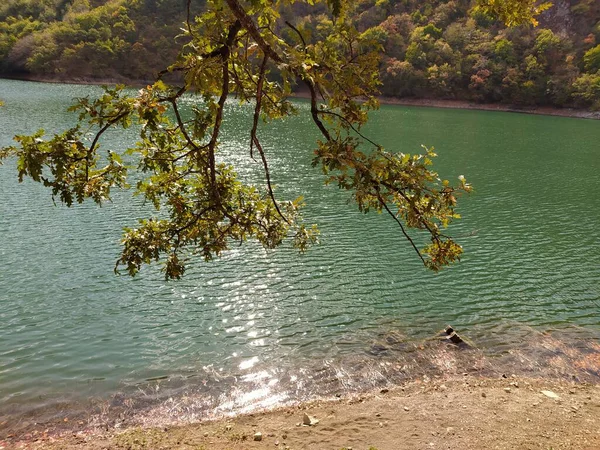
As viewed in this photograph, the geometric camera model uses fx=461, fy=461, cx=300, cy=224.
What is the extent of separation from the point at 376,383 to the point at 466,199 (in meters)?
17.7

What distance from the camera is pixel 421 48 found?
302 feet

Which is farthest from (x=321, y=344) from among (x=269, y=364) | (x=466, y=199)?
(x=466, y=199)

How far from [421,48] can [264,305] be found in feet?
299

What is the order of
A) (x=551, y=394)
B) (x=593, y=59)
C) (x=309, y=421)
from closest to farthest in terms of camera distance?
(x=309, y=421)
(x=551, y=394)
(x=593, y=59)

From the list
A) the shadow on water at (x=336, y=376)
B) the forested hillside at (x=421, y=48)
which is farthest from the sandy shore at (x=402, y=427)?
the forested hillside at (x=421, y=48)

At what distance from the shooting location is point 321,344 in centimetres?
1098

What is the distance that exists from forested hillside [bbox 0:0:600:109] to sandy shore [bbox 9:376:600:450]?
261 ft

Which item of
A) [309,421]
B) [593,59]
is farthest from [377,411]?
[593,59]

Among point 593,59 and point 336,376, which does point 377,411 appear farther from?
point 593,59

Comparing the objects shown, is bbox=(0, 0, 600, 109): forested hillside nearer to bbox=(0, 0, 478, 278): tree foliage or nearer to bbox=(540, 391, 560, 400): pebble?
bbox=(540, 391, 560, 400): pebble

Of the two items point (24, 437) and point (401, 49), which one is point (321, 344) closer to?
point (24, 437)

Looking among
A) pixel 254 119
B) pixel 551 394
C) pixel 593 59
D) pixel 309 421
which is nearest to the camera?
pixel 254 119

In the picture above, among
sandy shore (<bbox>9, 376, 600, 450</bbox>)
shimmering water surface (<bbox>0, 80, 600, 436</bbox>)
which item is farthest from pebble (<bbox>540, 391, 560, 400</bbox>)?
shimmering water surface (<bbox>0, 80, 600, 436</bbox>)

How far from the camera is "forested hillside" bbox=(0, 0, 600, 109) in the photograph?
8025cm
